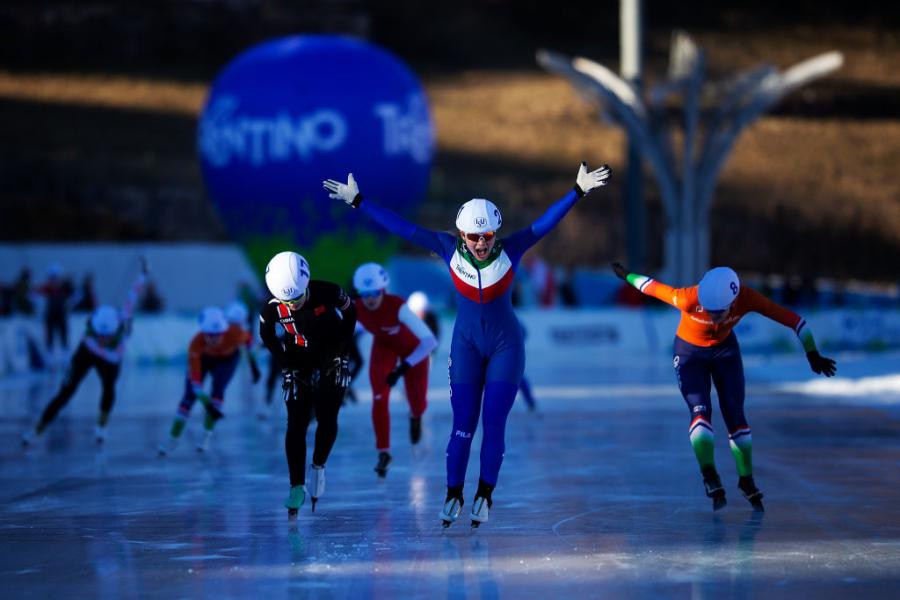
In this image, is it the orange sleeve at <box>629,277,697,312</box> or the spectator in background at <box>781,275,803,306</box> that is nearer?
the orange sleeve at <box>629,277,697,312</box>

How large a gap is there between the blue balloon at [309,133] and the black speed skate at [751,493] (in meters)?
20.2

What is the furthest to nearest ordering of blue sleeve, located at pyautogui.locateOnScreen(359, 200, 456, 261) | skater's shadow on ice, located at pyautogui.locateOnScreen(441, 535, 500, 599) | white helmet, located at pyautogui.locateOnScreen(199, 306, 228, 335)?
white helmet, located at pyautogui.locateOnScreen(199, 306, 228, 335) → blue sleeve, located at pyautogui.locateOnScreen(359, 200, 456, 261) → skater's shadow on ice, located at pyautogui.locateOnScreen(441, 535, 500, 599)

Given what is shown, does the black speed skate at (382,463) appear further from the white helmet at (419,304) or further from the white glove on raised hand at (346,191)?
the white helmet at (419,304)

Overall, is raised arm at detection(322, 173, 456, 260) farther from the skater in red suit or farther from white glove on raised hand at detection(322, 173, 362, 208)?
the skater in red suit

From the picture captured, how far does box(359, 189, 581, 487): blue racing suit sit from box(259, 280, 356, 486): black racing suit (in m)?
0.85

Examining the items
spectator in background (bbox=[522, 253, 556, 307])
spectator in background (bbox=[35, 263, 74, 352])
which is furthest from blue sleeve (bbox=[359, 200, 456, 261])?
spectator in background (bbox=[522, 253, 556, 307])

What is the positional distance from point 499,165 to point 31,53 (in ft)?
63.9

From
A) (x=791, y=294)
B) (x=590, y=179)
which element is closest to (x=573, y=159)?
(x=791, y=294)

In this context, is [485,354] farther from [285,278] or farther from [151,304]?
[151,304]

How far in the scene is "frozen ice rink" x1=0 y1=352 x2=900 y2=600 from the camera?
7.15 m

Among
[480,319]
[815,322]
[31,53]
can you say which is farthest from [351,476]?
[31,53]

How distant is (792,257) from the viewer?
51375 mm

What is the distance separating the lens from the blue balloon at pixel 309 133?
29.5m

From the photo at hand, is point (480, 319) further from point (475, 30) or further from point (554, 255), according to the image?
point (475, 30)
